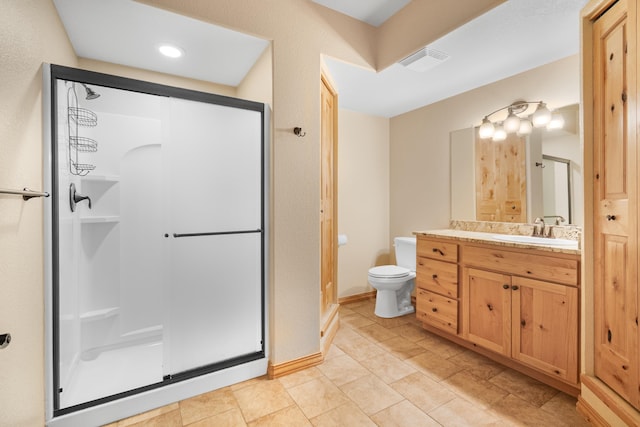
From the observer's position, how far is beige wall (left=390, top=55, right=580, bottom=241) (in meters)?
2.29

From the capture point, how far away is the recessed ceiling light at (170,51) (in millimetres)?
1992

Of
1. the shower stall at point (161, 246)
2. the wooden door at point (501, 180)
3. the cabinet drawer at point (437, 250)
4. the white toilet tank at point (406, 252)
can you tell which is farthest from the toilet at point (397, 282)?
the shower stall at point (161, 246)

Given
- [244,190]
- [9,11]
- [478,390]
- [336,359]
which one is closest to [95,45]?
[9,11]

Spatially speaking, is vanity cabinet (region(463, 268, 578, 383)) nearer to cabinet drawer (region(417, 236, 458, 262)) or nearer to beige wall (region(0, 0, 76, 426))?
cabinet drawer (region(417, 236, 458, 262))

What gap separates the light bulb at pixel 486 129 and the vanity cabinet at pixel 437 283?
3.77 ft

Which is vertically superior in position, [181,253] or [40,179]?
[40,179]

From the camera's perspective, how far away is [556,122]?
226 cm

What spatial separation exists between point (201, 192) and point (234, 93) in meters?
1.31

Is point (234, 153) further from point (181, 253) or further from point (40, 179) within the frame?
point (40, 179)

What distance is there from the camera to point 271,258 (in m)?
1.99

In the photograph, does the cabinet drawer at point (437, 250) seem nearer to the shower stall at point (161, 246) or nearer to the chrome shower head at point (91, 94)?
the shower stall at point (161, 246)

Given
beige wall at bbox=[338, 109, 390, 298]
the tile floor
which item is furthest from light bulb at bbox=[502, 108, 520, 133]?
the tile floor

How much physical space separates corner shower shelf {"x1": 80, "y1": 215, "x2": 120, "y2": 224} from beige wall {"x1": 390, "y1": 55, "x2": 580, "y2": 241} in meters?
3.00

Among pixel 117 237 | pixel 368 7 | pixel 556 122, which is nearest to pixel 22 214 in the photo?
pixel 117 237
